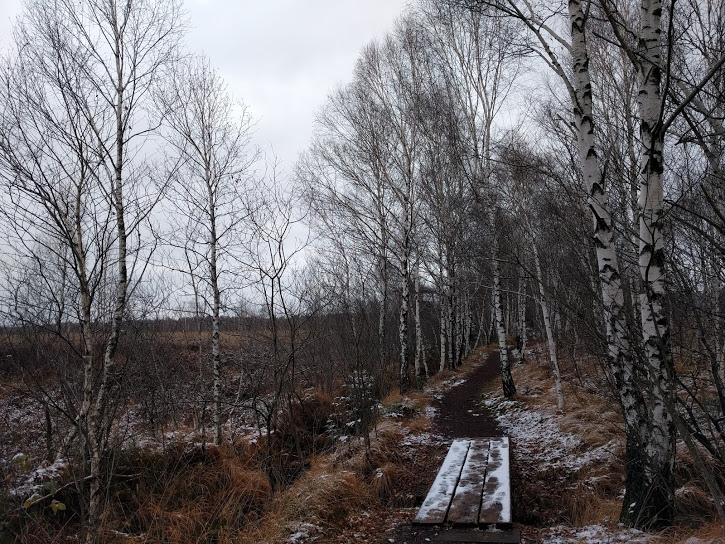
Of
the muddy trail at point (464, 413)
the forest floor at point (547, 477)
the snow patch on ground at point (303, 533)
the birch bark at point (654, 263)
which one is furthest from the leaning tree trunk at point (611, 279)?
the muddy trail at point (464, 413)

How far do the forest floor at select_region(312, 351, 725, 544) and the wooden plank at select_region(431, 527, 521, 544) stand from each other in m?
0.12

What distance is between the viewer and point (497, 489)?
16.5ft

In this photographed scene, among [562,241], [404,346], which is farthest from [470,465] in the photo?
[404,346]

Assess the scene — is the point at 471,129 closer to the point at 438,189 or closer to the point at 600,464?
the point at 438,189

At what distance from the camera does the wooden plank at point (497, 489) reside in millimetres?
4391

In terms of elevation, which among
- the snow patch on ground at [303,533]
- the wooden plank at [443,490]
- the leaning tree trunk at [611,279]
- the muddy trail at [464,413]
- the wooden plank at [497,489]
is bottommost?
the muddy trail at [464,413]

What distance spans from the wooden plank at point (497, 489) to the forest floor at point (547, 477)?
277 millimetres

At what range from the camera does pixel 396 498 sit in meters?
5.66

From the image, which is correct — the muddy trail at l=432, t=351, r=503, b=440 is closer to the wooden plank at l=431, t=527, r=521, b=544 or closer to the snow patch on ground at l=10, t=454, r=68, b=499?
the wooden plank at l=431, t=527, r=521, b=544

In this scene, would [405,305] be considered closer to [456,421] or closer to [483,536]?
[456,421]

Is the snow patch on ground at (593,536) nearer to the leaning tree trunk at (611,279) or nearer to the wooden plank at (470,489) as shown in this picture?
the leaning tree trunk at (611,279)

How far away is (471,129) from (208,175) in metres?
6.54

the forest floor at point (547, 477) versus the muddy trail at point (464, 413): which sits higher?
the forest floor at point (547, 477)

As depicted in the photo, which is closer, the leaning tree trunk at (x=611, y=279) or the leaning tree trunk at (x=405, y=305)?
the leaning tree trunk at (x=611, y=279)
